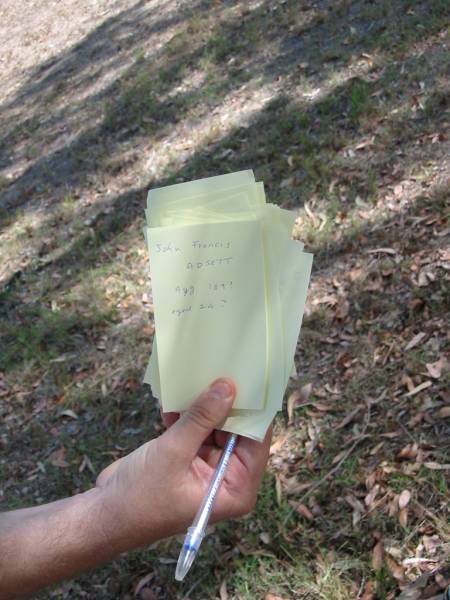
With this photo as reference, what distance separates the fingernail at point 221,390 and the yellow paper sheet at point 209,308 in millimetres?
29

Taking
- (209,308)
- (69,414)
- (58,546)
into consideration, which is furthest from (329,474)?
(69,414)

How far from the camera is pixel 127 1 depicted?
745 centimetres

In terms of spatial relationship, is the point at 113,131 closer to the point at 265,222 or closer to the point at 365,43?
the point at 365,43

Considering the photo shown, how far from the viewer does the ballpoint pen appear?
1263 millimetres

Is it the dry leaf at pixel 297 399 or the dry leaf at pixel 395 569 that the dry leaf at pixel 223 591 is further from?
the dry leaf at pixel 297 399

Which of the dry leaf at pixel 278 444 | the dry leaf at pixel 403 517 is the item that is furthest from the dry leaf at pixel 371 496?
the dry leaf at pixel 278 444

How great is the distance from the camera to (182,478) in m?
1.44

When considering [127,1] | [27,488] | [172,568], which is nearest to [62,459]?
[27,488]

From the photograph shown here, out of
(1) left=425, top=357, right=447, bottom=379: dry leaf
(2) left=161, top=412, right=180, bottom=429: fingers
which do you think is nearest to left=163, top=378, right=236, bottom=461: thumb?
(2) left=161, top=412, right=180, bottom=429: fingers

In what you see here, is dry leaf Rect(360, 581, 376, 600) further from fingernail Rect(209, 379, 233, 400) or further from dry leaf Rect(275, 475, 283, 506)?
fingernail Rect(209, 379, 233, 400)

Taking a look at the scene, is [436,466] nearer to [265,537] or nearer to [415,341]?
[415,341]

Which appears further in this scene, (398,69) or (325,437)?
(398,69)

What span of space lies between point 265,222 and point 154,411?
2.02 m

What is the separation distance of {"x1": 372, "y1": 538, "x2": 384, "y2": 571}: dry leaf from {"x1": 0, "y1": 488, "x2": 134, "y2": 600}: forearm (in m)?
1.09
